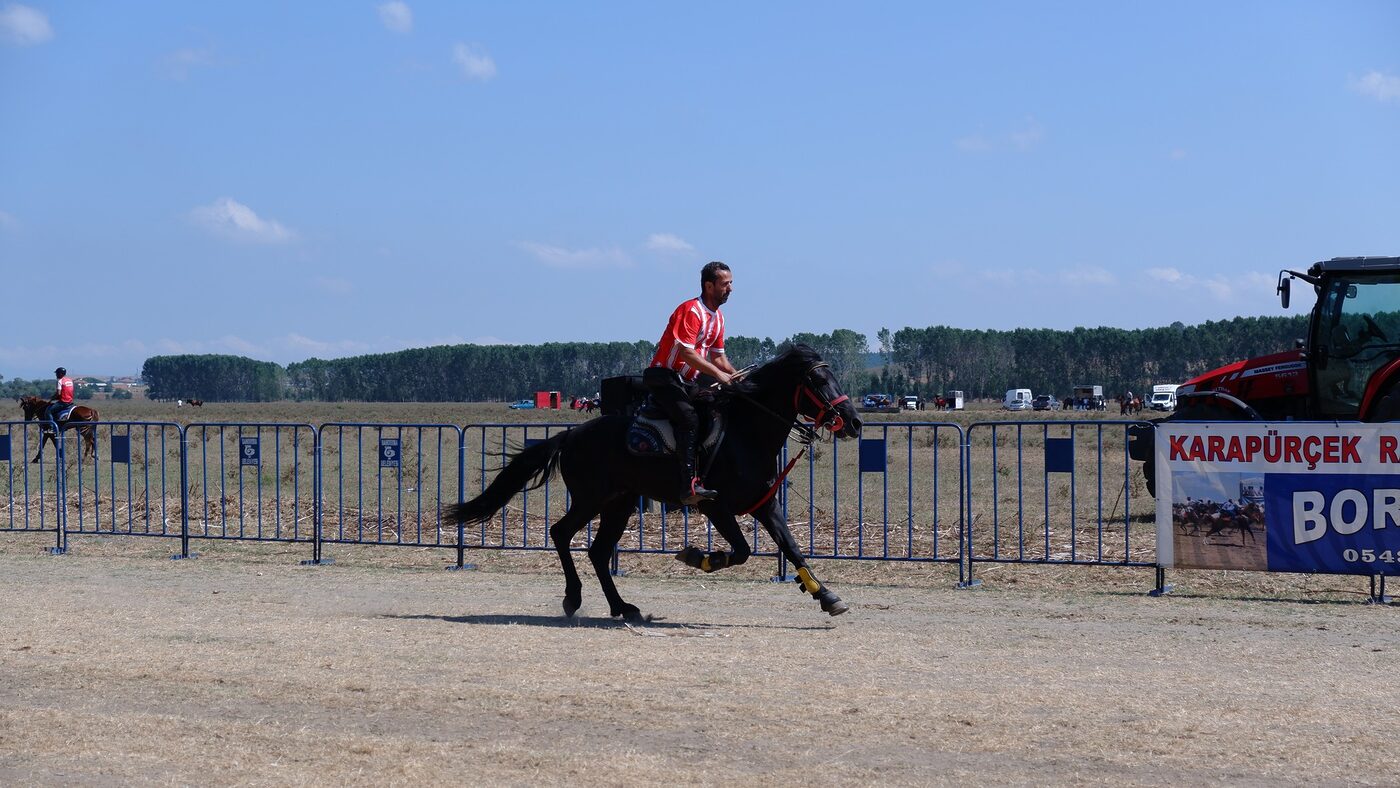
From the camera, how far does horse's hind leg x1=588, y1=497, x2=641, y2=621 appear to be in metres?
11.1

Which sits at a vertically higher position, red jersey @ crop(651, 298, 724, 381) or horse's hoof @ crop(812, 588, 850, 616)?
red jersey @ crop(651, 298, 724, 381)

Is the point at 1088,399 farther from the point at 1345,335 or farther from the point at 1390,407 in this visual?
the point at 1390,407

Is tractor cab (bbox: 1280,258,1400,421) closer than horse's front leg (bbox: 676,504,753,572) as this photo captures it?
No

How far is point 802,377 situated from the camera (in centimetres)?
1066

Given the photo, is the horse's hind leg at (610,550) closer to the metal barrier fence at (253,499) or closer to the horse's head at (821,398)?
the horse's head at (821,398)

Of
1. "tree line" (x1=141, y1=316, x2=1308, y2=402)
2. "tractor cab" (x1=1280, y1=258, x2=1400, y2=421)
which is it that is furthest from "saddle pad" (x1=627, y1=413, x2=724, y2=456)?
"tree line" (x1=141, y1=316, x2=1308, y2=402)

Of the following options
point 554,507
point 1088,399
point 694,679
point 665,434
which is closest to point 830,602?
point 665,434

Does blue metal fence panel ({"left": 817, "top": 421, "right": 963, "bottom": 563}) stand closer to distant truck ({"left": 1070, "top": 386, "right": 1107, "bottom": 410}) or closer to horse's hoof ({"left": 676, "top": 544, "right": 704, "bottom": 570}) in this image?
horse's hoof ({"left": 676, "top": 544, "right": 704, "bottom": 570})

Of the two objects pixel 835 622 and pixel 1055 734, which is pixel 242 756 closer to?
pixel 1055 734

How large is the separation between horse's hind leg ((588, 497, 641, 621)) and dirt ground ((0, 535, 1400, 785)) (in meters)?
0.24

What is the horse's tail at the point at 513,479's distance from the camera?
11.8 meters

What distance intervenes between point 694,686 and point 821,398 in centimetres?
302

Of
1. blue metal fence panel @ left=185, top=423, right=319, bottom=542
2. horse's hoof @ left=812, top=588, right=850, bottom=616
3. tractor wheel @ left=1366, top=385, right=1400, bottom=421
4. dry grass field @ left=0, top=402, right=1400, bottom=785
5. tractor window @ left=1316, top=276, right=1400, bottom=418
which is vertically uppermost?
tractor window @ left=1316, top=276, right=1400, bottom=418

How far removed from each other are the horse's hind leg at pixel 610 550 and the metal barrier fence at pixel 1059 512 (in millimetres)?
3486
